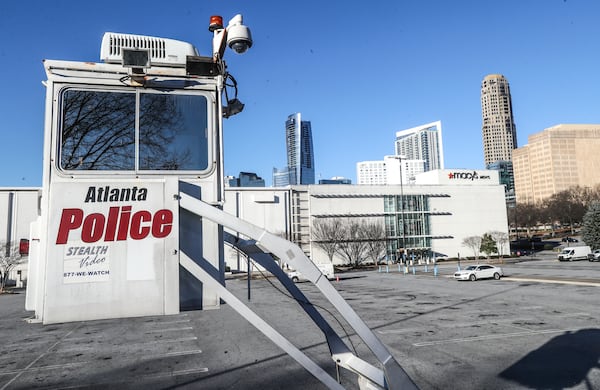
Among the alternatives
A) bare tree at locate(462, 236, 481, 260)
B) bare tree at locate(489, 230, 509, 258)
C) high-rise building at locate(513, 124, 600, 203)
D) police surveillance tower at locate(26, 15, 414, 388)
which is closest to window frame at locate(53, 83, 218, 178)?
police surveillance tower at locate(26, 15, 414, 388)

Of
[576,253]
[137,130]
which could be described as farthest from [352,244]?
[137,130]

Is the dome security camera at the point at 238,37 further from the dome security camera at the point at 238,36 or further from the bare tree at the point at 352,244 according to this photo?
the bare tree at the point at 352,244

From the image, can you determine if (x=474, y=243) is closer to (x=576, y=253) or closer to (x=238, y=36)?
(x=576, y=253)

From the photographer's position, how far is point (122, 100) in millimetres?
3236

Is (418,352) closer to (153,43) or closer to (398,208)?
(153,43)

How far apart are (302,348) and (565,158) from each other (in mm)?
190050

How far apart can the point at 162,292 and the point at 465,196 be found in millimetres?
76227

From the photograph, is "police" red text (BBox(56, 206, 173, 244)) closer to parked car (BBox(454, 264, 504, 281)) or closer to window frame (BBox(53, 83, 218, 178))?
window frame (BBox(53, 83, 218, 178))

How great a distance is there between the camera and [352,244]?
62938 mm

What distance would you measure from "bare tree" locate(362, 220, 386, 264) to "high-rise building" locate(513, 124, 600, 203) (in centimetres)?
12735

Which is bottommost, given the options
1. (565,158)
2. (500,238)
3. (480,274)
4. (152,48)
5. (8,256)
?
(480,274)

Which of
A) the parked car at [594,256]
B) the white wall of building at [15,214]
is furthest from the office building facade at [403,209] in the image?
the white wall of building at [15,214]

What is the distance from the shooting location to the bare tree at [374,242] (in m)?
63.8

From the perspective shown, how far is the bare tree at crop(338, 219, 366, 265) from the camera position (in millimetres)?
62719
